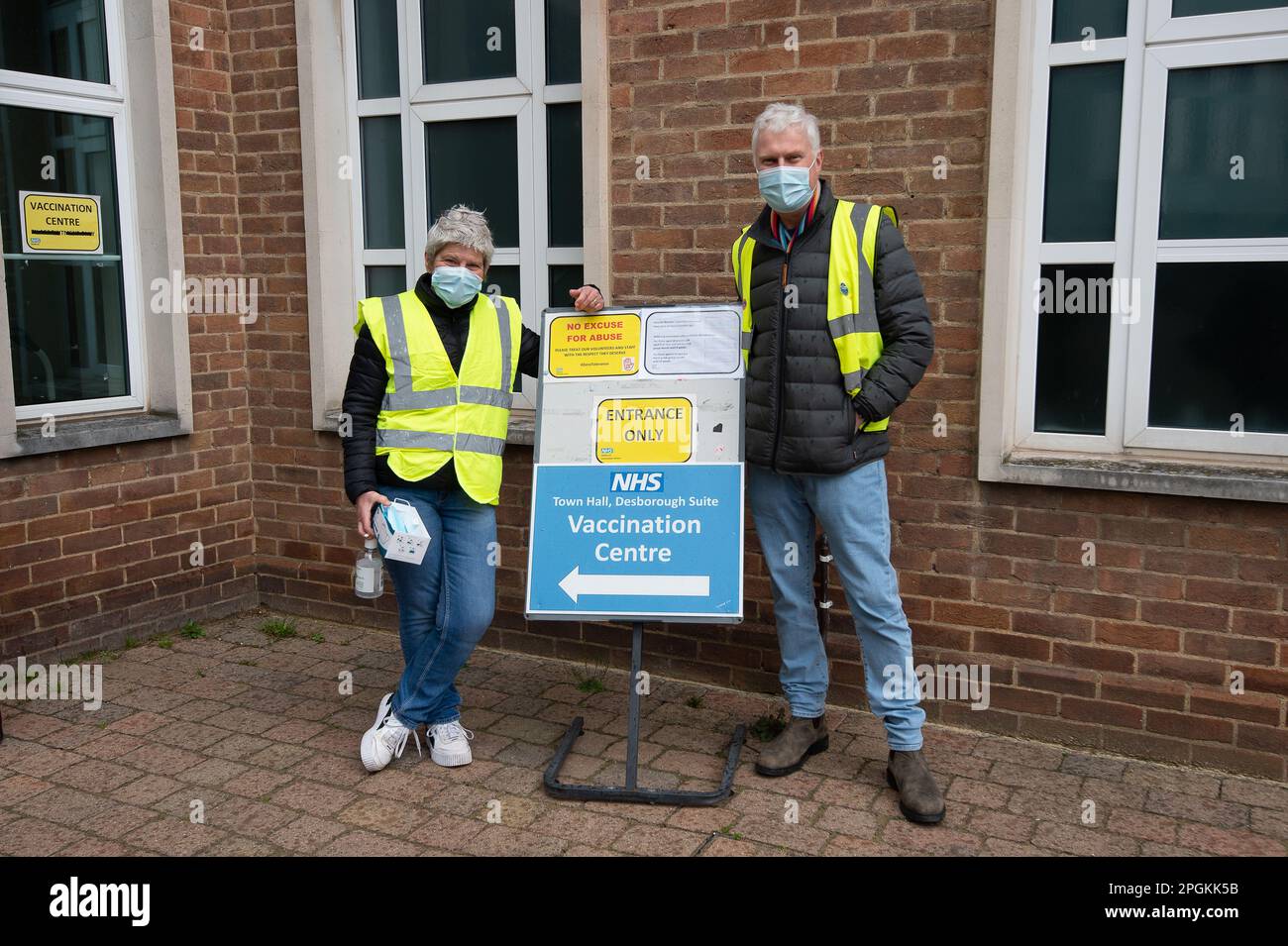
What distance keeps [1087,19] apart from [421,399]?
9.34 feet

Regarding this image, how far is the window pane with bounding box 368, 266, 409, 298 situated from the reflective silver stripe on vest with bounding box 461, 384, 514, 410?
1993 mm

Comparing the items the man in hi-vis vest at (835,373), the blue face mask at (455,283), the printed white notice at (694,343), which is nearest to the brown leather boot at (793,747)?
the man in hi-vis vest at (835,373)

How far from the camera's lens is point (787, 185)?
380 centimetres

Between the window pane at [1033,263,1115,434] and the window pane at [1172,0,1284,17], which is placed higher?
the window pane at [1172,0,1284,17]

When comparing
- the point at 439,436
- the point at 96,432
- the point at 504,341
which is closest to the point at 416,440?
the point at 439,436

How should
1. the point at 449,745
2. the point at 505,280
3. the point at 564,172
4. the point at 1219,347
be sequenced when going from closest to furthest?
the point at 1219,347 → the point at 449,745 → the point at 564,172 → the point at 505,280

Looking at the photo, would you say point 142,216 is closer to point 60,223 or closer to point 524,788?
point 60,223

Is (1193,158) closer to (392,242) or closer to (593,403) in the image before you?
(593,403)

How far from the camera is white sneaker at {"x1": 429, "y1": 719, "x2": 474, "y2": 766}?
4.32 metres

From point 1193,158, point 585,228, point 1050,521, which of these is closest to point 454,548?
point 585,228

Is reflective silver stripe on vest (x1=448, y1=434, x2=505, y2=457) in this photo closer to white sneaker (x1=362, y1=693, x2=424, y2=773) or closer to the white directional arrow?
the white directional arrow

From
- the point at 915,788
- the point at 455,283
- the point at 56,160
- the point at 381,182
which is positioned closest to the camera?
the point at 915,788

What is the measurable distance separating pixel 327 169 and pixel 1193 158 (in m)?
4.06

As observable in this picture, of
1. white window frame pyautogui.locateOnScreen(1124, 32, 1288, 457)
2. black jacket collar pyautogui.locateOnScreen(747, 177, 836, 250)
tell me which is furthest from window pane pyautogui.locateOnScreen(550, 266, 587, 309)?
white window frame pyautogui.locateOnScreen(1124, 32, 1288, 457)
